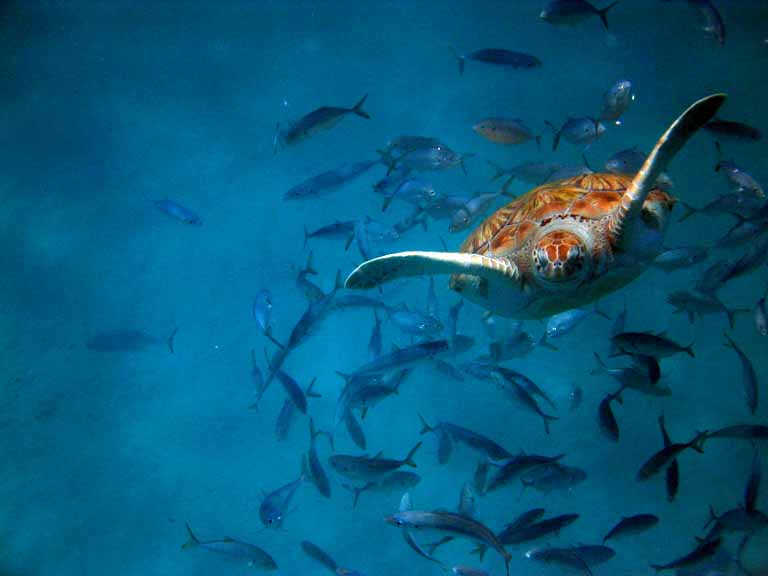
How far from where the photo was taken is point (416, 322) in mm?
4598

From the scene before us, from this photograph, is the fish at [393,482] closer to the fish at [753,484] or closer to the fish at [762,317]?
the fish at [753,484]

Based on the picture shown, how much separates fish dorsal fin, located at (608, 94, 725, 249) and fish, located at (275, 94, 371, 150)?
7.78 ft

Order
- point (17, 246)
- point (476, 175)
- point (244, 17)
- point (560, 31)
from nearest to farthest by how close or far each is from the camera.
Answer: point (244, 17) < point (560, 31) < point (17, 246) < point (476, 175)

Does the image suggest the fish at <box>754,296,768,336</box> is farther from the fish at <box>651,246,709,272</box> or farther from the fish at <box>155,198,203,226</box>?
the fish at <box>155,198,203,226</box>

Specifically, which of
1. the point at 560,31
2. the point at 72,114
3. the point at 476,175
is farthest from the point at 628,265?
the point at 72,114

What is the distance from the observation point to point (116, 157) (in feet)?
32.0

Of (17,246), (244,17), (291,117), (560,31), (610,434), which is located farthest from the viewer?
(291,117)

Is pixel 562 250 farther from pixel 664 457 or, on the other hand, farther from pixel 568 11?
pixel 568 11

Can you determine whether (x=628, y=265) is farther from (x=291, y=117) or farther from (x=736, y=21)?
(x=736, y=21)

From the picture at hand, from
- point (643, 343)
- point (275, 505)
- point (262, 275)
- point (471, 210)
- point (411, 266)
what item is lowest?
point (262, 275)

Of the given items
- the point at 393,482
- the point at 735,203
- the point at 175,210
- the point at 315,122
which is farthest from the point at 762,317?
the point at 175,210

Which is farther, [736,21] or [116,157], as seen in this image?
[116,157]

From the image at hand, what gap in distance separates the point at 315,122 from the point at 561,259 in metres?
2.65

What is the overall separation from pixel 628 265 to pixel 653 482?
627 centimetres
